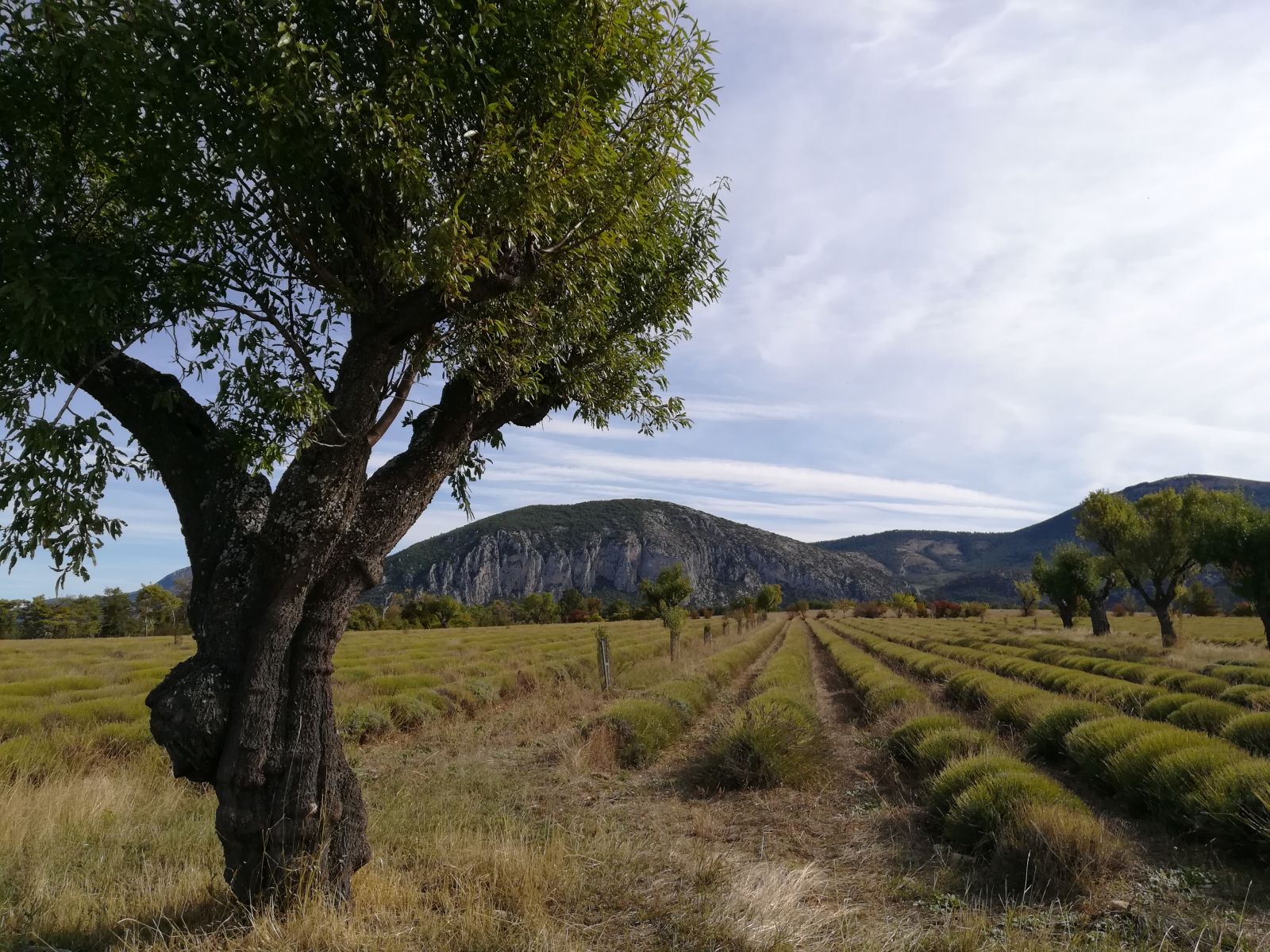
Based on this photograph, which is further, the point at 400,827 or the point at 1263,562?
the point at 1263,562

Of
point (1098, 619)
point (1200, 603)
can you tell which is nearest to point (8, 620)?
point (1098, 619)

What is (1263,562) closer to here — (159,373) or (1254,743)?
(1254,743)

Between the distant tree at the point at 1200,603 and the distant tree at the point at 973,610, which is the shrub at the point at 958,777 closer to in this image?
the distant tree at the point at 1200,603

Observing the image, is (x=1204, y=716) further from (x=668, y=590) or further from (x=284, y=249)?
(x=668, y=590)

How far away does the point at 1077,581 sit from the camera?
5041cm

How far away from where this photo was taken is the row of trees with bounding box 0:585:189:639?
70750 mm

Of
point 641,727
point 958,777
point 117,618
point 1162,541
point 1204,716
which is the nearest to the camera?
point 958,777

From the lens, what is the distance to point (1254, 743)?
428 inches

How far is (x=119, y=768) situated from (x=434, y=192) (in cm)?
1132

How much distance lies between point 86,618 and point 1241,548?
374ft

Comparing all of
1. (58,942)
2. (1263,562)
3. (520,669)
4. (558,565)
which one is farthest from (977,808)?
(558,565)

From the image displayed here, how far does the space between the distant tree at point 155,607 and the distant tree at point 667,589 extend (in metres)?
43.7

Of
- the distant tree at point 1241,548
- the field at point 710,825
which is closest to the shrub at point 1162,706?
the field at point 710,825

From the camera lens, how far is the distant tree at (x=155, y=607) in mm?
61578
